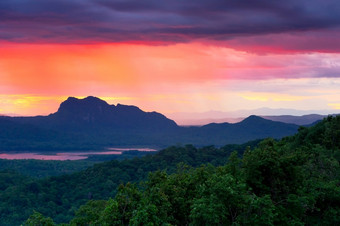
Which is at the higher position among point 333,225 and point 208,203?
point 208,203

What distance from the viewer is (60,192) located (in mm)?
76562

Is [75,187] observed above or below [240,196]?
below

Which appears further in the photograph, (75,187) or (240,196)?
(75,187)

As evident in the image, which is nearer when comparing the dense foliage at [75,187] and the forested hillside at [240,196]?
the forested hillside at [240,196]

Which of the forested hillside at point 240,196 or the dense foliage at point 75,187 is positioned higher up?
the forested hillside at point 240,196

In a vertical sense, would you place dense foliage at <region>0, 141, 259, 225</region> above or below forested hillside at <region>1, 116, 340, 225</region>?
below

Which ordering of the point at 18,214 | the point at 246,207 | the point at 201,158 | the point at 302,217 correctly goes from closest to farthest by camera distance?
the point at 246,207, the point at 302,217, the point at 18,214, the point at 201,158

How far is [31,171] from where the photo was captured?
125625 mm

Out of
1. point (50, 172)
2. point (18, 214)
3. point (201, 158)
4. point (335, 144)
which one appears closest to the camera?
point (335, 144)

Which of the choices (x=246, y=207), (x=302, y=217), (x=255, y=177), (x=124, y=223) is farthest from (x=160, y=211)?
(x=302, y=217)

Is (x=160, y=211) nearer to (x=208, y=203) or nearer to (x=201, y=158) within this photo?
(x=208, y=203)

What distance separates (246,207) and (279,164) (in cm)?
343

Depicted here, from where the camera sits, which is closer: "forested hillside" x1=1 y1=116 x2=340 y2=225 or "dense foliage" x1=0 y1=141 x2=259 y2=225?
"forested hillside" x1=1 y1=116 x2=340 y2=225

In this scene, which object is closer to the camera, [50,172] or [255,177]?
[255,177]
